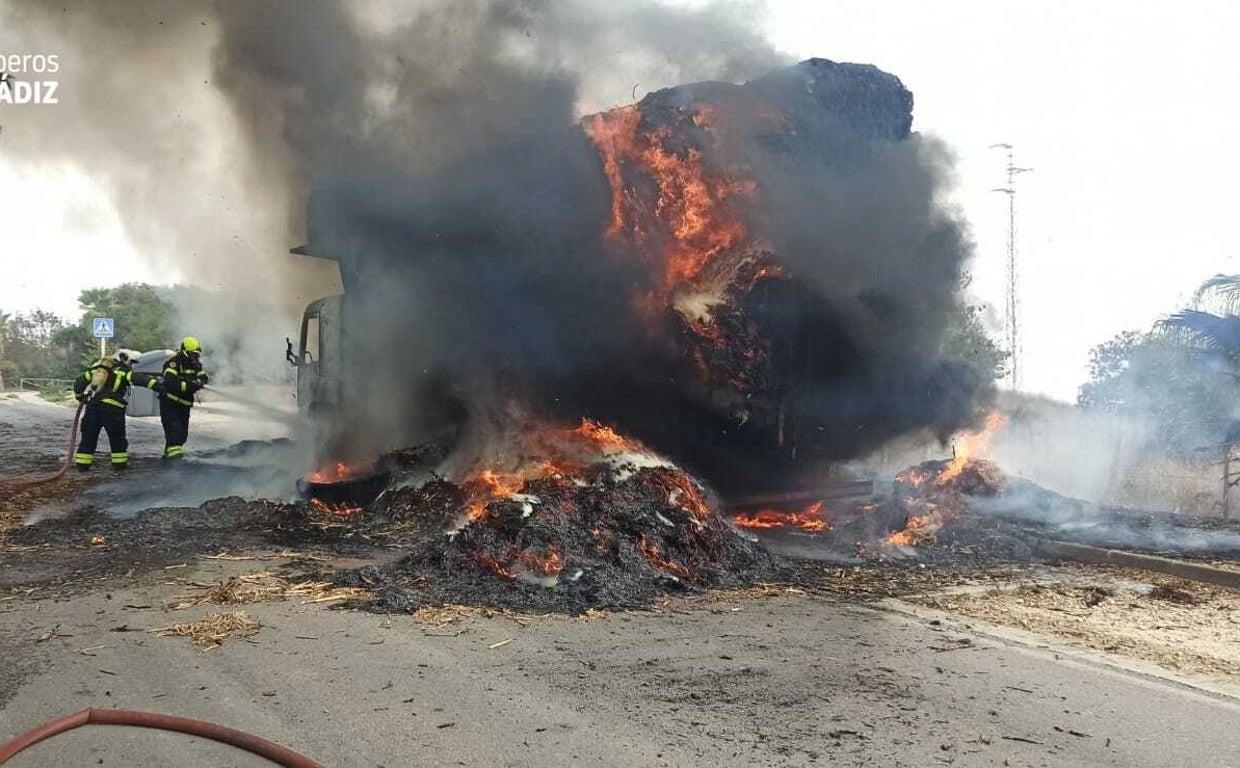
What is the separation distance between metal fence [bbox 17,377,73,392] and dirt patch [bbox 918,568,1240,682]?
43550 millimetres

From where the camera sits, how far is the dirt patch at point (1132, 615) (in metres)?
5.50

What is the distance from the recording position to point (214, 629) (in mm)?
5453

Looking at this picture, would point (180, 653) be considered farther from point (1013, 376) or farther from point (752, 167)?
point (1013, 376)

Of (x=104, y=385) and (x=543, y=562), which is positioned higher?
(x=104, y=385)

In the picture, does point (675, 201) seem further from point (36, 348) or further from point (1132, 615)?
point (36, 348)

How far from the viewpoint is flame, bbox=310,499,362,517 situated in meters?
10.3

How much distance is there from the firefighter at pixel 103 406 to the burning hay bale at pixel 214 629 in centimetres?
812

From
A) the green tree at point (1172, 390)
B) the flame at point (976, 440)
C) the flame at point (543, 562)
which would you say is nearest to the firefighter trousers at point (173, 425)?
the flame at point (543, 562)

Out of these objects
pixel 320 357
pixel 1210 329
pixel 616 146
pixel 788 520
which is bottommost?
pixel 788 520

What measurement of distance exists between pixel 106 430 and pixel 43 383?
35.5 metres

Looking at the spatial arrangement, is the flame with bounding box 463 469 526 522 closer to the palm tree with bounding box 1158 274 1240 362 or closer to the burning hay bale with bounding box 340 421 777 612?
the burning hay bale with bounding box 340 421 777 612

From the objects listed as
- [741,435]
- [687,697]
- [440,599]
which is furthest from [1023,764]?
[741,435]

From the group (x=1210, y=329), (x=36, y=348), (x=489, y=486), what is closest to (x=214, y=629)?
(x=489, y=486)

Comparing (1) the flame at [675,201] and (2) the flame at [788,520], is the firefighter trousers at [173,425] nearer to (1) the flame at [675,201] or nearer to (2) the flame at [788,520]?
(1) the flame at [675,201]
